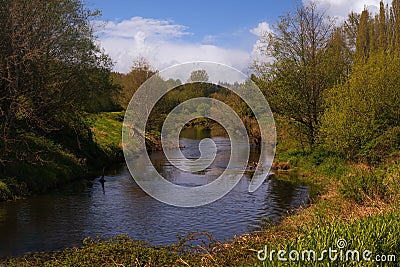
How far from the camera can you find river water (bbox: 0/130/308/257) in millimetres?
17312

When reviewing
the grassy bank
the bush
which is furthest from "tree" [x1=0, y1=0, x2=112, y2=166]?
the bush

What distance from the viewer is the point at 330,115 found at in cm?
3048

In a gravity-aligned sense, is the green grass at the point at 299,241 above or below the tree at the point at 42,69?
below

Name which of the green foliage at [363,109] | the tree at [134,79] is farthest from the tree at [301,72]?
the tree at [134,79]

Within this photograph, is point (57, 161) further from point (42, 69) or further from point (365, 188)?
point (365, 188)

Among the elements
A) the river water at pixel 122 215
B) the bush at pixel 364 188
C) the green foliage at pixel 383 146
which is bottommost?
the river water at pixel 122 215

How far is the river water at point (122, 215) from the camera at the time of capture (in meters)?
17.3

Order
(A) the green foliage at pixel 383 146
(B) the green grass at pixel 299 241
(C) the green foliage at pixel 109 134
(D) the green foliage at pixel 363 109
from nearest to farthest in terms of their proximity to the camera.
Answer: (B) the green grass at pixel 299 241, (A) the green foliage at pixel 383 146, (D) the green foliage at pixel 363 109, (C) the green foliage at pixel 109 134

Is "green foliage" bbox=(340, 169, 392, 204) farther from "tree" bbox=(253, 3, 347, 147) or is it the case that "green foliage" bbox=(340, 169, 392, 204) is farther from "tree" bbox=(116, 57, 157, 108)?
"tree" bbox=(116, 57, 157, 108)

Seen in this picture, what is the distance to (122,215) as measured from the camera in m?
20.6

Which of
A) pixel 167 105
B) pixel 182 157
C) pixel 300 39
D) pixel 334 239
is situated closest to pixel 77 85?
pixel 182 157

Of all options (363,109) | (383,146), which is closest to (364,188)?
(383,146)

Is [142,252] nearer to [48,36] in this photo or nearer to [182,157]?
[48,36]

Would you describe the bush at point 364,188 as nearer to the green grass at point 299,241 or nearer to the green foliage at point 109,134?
the green grass at point 299,241
